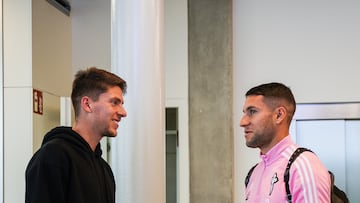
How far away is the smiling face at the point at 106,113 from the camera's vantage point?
215 centimetres

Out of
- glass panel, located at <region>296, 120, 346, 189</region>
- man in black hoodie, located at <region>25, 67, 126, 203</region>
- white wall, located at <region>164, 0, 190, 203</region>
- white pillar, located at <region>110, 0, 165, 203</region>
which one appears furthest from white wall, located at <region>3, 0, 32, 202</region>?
glass panel, located at <region>296, 120, 346, 189</region>

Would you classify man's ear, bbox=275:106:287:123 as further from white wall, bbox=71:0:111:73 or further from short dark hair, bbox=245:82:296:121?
white wall, bbox=71:0:111:73

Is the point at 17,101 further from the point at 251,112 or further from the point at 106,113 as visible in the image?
the point at 251,112

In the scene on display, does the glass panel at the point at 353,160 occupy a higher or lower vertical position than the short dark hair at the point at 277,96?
lower

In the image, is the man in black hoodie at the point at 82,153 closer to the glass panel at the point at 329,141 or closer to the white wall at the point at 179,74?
the white wall at the point at 179,74

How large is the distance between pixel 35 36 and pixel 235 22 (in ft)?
5.15

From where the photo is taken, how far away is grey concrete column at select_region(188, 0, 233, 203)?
4387 mm

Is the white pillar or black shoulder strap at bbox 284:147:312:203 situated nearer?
black shoulder strap at bbox 284:147:312:203

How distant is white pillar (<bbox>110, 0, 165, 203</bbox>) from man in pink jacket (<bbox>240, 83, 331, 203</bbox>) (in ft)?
1.57

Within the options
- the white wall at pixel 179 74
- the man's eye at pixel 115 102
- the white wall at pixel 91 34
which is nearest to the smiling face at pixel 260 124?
the man's eye at pixel 115 102

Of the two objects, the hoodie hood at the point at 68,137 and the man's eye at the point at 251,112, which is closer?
the hoodie hood at the point at 68,137

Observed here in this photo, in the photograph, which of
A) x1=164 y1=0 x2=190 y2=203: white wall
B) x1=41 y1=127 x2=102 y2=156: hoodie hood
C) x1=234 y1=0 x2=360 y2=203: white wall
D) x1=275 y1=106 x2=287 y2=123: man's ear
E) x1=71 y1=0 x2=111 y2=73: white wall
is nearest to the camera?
x1=41 y1=127 x2=102 y2=156: hoodie hood

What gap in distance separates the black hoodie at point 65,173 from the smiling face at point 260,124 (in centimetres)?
60

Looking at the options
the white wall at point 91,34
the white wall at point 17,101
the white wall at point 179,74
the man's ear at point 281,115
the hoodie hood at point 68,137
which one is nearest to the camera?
the hoodie hood at point 68,137
